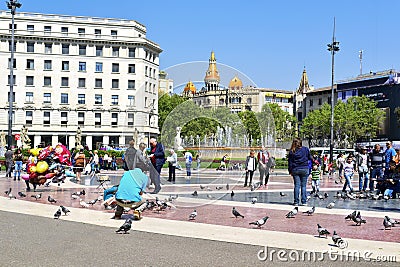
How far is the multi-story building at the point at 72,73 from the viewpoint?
73.2 metres

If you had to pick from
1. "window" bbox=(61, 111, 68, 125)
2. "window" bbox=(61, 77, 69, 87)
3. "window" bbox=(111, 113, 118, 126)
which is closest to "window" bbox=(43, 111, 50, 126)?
"window" bbox=(61, 111, 68, 125)

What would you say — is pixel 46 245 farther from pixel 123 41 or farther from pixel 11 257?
pixel 123 41

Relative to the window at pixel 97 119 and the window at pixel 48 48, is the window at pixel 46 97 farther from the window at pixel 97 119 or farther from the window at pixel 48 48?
the window at pixel 97 119

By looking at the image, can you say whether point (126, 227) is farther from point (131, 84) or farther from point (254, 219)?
point (131, 84)

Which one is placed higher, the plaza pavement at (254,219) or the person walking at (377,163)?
the person walking at (377,163)

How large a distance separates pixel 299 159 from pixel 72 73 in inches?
2549

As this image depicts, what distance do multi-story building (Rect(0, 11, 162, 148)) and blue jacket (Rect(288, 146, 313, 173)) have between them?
58885 millimetres

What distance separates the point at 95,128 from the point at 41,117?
309 inches

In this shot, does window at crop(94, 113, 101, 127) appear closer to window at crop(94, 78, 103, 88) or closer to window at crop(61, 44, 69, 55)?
window at crop(94, 78, 103, 88)

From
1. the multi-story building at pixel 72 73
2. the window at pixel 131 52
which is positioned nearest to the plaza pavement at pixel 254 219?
the multi-story building at pixel 72 73

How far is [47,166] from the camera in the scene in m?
18.3

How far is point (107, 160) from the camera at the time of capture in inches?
1446

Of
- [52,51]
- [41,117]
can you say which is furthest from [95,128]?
[52,51]

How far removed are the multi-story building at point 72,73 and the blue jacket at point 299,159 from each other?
5889 cm
